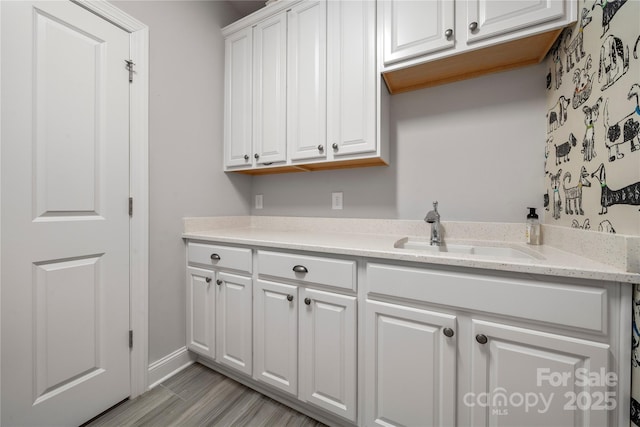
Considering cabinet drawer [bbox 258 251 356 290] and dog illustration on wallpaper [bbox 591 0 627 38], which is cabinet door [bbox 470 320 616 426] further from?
dog illustration on wallpaper [bbox 591 0 627 38]

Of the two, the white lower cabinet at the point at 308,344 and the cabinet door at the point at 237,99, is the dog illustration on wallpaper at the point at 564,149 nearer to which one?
the white lower cabinet at the point at 308,344

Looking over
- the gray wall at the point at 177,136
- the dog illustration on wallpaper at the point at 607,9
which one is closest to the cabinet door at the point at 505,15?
the dog illustration on wallpaper at the point at 607,9

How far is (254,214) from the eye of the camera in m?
2.29

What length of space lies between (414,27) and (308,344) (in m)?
1.71

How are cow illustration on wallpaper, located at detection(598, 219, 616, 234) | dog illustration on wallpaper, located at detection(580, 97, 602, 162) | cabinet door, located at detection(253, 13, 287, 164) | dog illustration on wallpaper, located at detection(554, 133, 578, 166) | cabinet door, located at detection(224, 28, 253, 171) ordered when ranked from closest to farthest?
cow illustration on wallpaper, located at detection(598, 219, 616, 234)
dog illustration on wallpaper, located at detection(580, 97, 602, 162)
dog illustration on wallpaper, located at detection(554, 133, 578, 166)
cabinet door, located at detection(253, 13, 287, 164)
cabinet door, located at detection(224, 28, 253, 171)

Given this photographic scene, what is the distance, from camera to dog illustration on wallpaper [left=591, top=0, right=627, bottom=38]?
81 centimetres

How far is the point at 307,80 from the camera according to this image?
1.64 m

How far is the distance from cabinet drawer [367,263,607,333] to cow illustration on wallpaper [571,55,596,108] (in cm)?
75

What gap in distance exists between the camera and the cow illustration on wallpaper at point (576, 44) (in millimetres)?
993

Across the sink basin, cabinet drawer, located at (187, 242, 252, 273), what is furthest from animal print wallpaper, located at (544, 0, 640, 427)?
cabinet drawer, located at (187, 242, 252, 273)

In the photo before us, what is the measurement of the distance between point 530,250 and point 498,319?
0.49m

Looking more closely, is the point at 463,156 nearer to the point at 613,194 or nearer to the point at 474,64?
the point at 474,64

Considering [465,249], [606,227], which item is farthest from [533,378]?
[465,249]

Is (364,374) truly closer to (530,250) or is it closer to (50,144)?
(530,250)
